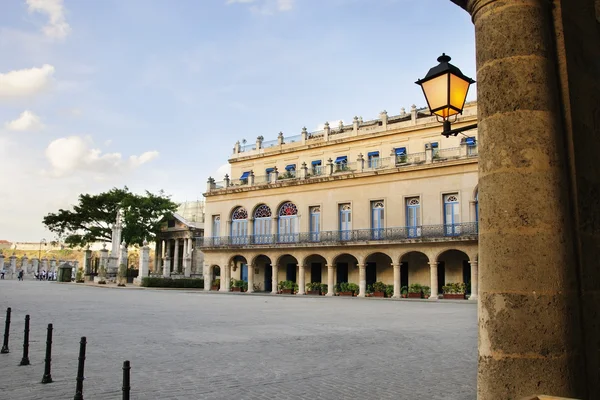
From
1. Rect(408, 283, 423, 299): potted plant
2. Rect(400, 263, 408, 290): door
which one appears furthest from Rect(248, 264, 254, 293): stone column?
Rect(408, 283, 423, 299): potted plant

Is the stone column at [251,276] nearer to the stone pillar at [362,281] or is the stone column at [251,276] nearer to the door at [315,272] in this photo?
the door at [315,272]

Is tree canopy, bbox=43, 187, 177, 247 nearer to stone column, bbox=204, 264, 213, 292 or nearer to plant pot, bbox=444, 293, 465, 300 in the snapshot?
stone column, bbox=204, 264, 213, 292

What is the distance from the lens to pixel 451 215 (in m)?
30.5

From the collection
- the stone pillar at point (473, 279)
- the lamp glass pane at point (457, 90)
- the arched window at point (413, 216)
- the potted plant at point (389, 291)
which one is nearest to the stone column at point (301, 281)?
the potted plant at point (389, 291)

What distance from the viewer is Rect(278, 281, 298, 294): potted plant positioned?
36.8 metres

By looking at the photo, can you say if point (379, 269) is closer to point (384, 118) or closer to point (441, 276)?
point (441, 276)

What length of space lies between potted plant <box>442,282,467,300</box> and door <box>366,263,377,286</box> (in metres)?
5.50

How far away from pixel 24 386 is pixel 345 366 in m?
4.06

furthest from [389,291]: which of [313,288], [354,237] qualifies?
[313,288]

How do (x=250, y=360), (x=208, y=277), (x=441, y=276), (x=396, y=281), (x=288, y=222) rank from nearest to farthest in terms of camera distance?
(x=250, y=360), (x=396, y=281), (x=441, y=276), (x=288, y=222), (x=208, y=277)

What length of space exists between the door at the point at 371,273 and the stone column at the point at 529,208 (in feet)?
104

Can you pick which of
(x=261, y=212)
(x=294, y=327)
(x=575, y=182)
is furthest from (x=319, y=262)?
→ (x=575, y=182)

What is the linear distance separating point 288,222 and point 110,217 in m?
26.8

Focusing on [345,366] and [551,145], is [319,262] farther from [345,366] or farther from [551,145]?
[551,145]
